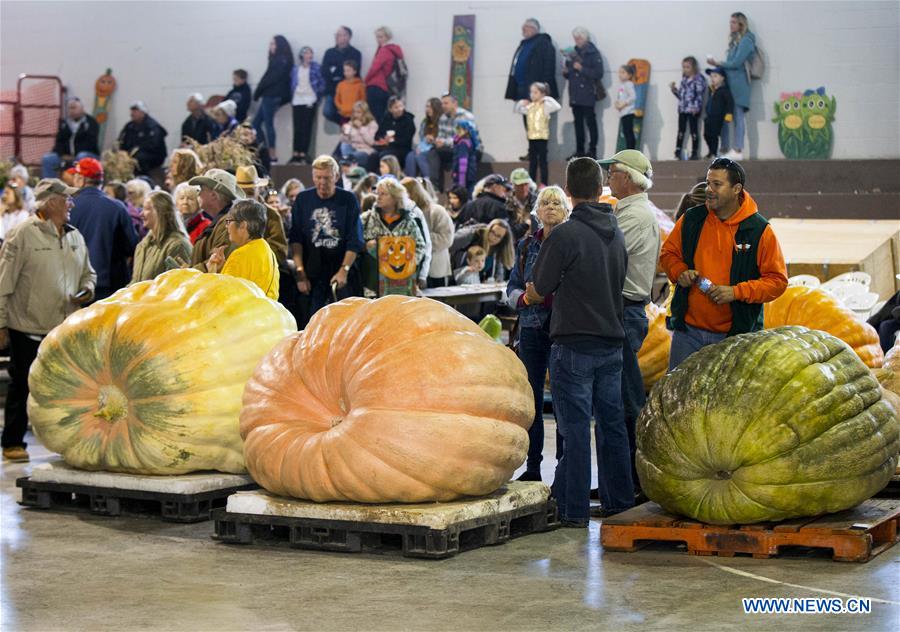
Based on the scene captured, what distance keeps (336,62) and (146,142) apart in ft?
12.5

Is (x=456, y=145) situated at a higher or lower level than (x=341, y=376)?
higher

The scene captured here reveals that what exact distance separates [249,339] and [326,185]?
13.5ft

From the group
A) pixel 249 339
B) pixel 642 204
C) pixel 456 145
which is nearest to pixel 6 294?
pixel 249 339

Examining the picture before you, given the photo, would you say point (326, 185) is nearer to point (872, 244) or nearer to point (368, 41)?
point (872, 244)

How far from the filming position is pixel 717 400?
636 centimetres

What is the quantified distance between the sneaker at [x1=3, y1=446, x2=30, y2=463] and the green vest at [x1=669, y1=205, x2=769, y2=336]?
4711 millimetres

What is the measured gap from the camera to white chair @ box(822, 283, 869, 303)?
11.8 m

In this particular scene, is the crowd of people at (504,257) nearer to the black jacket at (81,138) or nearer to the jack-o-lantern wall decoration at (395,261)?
the jack-o-lantern wall decoration at (395,261)

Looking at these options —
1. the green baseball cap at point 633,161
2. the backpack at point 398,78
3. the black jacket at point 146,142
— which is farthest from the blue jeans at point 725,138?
the green baseball cap at point 633,161

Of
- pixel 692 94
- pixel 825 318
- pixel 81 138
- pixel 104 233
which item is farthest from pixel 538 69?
pixel 825 318

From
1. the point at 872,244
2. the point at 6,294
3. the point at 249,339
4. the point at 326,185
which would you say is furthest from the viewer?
the point at 872,244

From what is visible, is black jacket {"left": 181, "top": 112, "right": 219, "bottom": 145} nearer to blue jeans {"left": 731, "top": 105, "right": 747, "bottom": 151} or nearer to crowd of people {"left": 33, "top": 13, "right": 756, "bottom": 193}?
crowd of people {"left": 33, "top": 13, "right": 756, "bottom": 193}

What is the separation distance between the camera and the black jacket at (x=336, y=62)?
2431 centimetres

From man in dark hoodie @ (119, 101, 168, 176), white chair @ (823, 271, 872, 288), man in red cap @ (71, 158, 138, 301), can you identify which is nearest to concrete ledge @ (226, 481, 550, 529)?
man in red cap @ (71, 158, 138, 301)
